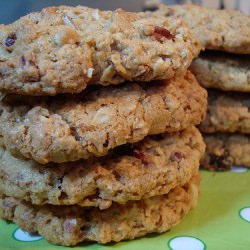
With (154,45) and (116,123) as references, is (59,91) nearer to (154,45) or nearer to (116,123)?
(116,123)

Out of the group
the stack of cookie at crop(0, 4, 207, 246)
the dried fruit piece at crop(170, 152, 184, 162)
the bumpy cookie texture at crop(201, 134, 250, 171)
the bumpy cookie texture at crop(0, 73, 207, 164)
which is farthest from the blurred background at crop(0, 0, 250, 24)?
the dried fruit piece at crop(170, 152, 184, 162)

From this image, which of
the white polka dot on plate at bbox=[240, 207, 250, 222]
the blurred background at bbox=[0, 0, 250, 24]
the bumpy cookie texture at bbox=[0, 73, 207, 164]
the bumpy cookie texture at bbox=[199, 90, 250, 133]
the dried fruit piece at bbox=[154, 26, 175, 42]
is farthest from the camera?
the blurred background at bbox=[0, 0, 250, 24]

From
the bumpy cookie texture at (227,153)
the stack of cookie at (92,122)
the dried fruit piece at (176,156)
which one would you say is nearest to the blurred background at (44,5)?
the stack of cookie at (92,122)

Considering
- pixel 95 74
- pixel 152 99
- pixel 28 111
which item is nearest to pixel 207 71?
pixel 152 99

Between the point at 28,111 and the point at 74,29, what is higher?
the point at 74,29

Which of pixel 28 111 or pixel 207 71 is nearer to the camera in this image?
pixel 28 111

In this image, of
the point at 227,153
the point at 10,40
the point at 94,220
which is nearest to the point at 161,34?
the point at 10,40

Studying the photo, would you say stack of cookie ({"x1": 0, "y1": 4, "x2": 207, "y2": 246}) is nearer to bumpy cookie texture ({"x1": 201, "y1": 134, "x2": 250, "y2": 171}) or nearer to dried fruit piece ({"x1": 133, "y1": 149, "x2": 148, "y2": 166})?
dried fruit piece ({"x1": 133, "y1": 149, "x2": 148, "y2": 166})

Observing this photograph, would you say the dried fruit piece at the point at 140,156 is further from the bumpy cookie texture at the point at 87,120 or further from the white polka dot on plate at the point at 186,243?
the white polka dot on plate at the point at 186,243
